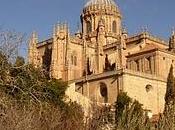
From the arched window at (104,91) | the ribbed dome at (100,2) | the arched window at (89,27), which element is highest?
the ribbed dome at (100,2)

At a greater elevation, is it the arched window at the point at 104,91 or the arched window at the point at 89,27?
the arched window at the point at 89,27

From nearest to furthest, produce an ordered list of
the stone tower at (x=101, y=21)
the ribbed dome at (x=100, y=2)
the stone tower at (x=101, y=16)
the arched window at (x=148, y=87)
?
the arched window at (x=148, y=87) → the stone tower at (x=101, y=21) → the stone tower at (x=101, y=16) → the ribbed dome at (x=100, y=2)

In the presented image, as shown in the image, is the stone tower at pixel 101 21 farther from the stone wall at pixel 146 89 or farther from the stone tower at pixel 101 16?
the stone wall at pixel 146 89

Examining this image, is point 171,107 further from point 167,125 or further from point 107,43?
point 107,43

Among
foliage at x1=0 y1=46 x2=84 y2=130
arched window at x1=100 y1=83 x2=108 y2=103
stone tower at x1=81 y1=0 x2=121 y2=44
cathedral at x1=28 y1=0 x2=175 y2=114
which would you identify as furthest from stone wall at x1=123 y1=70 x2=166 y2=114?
foliage at x1=0 y1=46 x2=84 y2=130

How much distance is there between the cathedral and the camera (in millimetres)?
46625

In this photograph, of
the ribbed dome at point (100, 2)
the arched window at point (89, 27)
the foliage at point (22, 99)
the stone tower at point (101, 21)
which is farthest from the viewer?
the ribbed dome at point (100, 2)

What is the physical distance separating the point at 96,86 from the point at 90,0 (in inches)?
700

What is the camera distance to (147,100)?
47.0 m

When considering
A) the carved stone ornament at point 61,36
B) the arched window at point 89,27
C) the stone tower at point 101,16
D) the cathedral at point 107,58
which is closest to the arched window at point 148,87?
the cathedral at point 107,58

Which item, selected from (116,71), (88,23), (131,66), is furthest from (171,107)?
(88,23)

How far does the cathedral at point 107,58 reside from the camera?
46625 mm

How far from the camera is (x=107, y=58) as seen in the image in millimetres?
53469

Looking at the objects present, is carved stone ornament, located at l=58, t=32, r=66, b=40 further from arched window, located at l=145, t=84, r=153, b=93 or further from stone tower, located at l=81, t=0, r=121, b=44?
arched window, located at l=145, t=84, r=153, b=93
